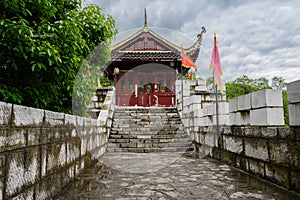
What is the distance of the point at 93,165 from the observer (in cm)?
445

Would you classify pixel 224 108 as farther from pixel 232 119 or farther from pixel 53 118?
pixel 53 118

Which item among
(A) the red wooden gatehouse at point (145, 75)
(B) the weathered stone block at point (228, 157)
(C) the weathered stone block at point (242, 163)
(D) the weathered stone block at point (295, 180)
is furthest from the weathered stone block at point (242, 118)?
(A) the red wooden gatehouse at point (145, 75)

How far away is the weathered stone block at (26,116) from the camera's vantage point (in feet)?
5.66

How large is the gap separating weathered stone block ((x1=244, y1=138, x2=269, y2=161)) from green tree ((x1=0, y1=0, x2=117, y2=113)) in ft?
11.1

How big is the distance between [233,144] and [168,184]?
5.75 ft

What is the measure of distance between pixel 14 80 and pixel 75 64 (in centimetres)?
110

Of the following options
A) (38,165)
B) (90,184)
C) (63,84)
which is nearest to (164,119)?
(63,84)

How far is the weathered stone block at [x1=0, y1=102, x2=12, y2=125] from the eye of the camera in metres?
1.53

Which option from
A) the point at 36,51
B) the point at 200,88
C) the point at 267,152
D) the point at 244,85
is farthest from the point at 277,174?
the point at 244,85

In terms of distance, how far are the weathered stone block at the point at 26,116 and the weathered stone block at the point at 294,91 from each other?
2.89 meters

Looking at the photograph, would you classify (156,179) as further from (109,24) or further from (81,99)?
(109,24)

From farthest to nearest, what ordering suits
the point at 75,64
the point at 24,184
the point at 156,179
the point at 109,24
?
the point at 109,24
the point at 75,64
the point at 156,179
the point at 24,184

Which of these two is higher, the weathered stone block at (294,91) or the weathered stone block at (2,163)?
the weathered stone block at (294,91)

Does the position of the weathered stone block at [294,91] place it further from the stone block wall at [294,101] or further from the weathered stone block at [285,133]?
the weathered stone block at [285,133]
